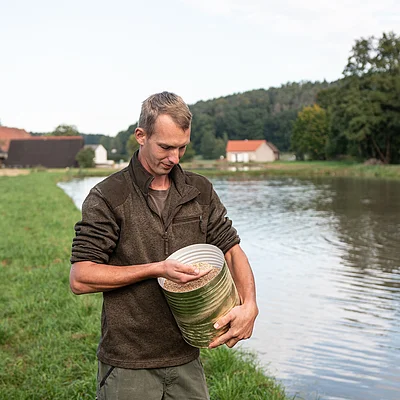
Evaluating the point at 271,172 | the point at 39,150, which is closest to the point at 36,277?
the point at 271,172

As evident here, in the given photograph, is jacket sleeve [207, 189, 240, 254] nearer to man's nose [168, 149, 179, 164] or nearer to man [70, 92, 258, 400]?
man [70, 92, 258, 400]

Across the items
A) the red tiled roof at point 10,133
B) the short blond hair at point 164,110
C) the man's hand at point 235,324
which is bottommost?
the man's hand at point 235,324

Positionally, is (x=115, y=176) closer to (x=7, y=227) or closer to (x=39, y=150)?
(x=7, y=227)

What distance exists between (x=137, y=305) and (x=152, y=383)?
0.34 metres

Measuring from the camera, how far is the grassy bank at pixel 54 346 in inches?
189

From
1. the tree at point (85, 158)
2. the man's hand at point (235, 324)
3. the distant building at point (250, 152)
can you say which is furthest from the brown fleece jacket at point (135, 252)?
the distant building at point (250, 152)

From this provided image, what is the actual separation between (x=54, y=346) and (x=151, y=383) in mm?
3441

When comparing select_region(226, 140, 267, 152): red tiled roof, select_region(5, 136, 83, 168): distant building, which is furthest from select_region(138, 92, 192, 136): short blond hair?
select_region(226, 140, 267, 152): red tiled roof

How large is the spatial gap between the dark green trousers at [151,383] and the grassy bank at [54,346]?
1.98 m

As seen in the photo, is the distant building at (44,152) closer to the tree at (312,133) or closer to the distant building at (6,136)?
the distant building at (6,136)

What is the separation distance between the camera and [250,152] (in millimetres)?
108438

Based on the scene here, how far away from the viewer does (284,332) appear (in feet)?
24.1

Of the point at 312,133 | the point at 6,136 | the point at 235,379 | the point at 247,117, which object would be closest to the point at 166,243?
the point at 235,379

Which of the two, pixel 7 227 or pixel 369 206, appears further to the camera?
pixel 369 206
